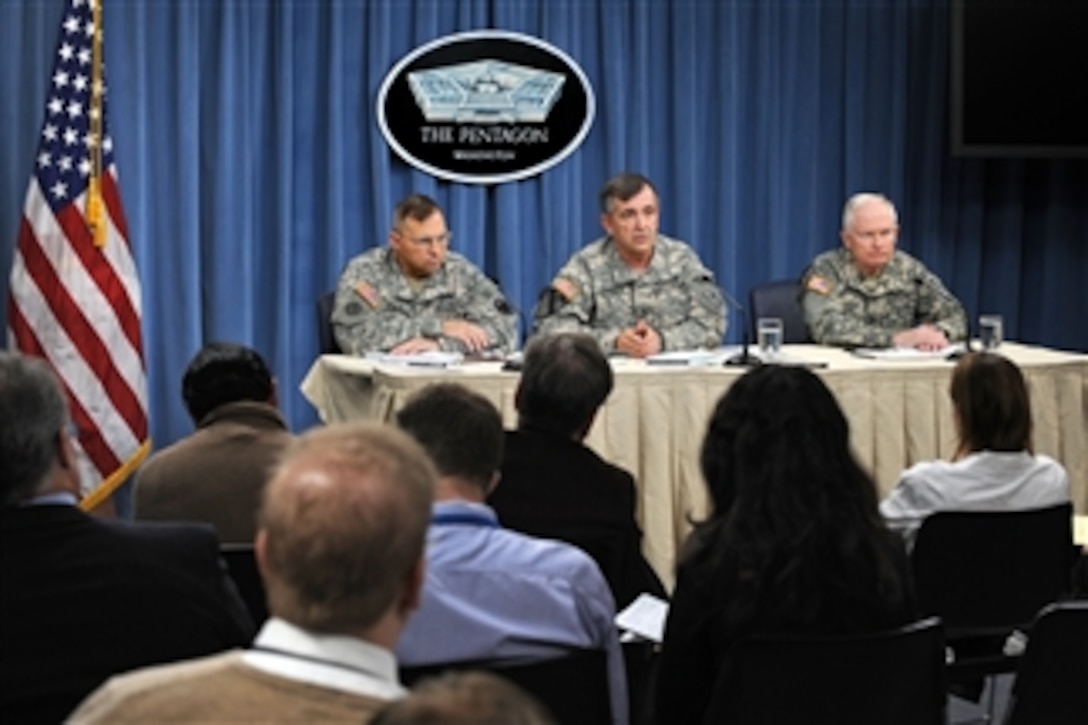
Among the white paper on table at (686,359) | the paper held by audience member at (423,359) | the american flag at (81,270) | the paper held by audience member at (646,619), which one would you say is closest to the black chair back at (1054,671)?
the paper held by audience member at (646,619)

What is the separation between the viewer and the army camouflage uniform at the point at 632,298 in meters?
6.07

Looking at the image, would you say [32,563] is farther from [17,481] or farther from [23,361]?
[23,361]

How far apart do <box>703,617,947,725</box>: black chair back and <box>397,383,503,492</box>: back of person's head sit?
1.65 ft

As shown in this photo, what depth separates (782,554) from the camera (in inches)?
101

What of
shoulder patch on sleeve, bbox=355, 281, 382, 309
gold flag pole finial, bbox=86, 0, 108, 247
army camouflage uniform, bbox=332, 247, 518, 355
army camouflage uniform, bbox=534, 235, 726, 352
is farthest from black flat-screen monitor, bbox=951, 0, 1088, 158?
gold flag pole finial, bbox=86, 0, 108, 247

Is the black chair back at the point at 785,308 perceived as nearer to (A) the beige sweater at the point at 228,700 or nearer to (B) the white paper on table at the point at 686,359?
(B) the white paper on table at the point at 686,359

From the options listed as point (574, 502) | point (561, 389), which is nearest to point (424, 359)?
point (561, 389)

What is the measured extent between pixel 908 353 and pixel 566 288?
3.98 feet

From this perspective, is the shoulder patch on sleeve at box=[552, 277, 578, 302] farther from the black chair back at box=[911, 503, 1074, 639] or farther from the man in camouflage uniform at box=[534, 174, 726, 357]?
the black chair back at box=[911, 503, 1074, 639]

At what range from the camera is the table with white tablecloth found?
17.5 ft

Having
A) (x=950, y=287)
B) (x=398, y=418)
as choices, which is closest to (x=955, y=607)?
(x=398, y=418)

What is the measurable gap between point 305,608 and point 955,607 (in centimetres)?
233

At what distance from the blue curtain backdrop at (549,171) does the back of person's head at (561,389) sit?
11.3 ft

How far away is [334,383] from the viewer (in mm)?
5727
